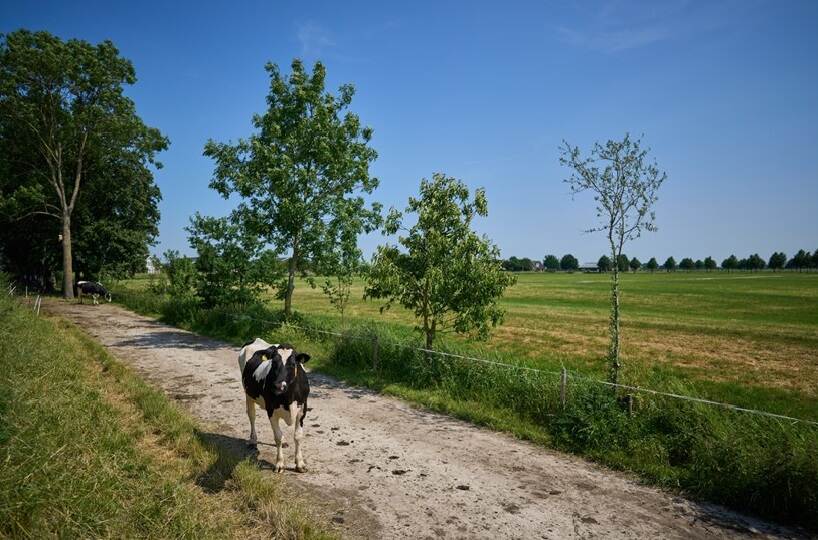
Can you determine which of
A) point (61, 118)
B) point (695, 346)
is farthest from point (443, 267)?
point (61, 118)

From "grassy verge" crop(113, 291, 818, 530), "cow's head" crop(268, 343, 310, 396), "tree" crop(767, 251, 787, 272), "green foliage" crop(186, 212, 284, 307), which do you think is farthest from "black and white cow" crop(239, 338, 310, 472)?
"tree" crop(767, 251, 787, 272)

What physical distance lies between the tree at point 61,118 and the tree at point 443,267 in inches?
1219

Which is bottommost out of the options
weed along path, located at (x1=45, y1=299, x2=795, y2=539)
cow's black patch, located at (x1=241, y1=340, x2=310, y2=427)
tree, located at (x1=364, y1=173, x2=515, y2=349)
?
weed along path, located at (x1=45, y1=299, x2=795, y2=539)

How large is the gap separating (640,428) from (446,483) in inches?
166

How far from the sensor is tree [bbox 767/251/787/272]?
601ft

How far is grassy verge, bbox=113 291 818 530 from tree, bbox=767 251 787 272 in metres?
229

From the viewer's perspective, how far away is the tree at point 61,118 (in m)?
28.9

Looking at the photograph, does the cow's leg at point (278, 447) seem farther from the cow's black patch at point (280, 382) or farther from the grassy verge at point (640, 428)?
the grassy verge at point (640, 428)

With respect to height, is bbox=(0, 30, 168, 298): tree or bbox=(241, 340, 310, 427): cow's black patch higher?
bbox=(0, 30, 168, 298): tree

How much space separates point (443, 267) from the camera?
1265cm

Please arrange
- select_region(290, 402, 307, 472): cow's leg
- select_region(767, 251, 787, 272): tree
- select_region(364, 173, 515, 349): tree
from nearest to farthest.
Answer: select_region(290, 402, 307, 472): cow's leg < select_region(364, 173, 515, 349): tree < select_region(767, 251, 787, 272): tree

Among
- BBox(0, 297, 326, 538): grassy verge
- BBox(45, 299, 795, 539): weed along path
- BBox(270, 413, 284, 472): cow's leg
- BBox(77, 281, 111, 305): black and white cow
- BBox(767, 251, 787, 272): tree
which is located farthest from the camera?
BBox(767, 251, 787, 272): tree

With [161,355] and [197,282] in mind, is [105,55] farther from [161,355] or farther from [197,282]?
[161,355]

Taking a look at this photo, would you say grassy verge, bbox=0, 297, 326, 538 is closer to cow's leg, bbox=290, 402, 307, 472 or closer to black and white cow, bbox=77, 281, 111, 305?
cow's leg, bbox=290, 402, 307, 472
